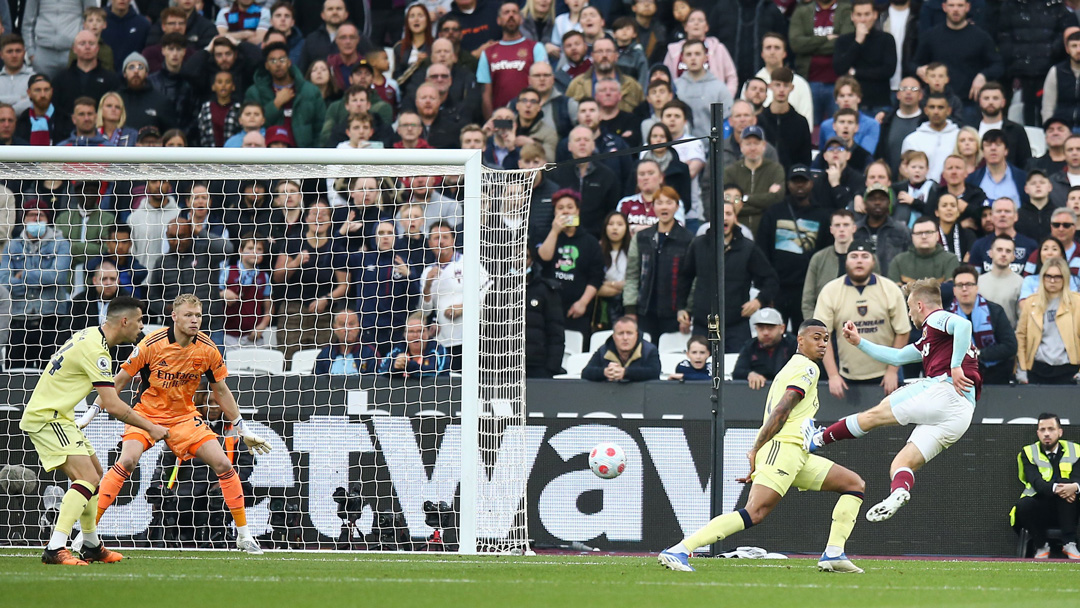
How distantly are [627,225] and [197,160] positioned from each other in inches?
184

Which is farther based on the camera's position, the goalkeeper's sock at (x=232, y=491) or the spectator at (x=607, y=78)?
the spectator at (x=607, y=78)

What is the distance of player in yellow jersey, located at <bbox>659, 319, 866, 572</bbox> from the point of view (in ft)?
26.9

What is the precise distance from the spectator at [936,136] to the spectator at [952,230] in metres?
0.79

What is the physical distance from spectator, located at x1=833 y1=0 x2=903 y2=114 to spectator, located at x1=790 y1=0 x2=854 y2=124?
0.15m

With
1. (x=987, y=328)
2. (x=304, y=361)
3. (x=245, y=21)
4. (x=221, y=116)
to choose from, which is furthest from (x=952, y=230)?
(x=245, y=21)

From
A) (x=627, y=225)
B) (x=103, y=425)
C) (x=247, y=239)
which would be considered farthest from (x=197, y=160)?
(x=627, y=225)

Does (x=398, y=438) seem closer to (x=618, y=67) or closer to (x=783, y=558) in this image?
(x=783, y=558)

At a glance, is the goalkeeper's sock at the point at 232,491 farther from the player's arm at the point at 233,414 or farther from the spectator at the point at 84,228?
the spectator at the point at 84,228

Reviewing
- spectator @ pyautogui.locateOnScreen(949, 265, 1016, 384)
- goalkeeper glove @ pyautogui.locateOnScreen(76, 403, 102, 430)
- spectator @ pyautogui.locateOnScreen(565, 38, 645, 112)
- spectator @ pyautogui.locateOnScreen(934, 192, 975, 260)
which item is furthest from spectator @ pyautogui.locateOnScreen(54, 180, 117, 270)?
spectator @ pyautogui.locateOnScreen(934, 192, 975, 260)

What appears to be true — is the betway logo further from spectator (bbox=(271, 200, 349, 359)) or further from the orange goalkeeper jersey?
the orange goalkeeper jersey

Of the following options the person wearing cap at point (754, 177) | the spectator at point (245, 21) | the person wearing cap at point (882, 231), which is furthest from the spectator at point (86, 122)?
the person wearing cap at point (882, 231)

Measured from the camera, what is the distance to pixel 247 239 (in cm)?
1184

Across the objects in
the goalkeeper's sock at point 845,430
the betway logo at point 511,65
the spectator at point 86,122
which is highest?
the betway logo at point 511,65

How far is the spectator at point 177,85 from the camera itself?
15.0 meters
